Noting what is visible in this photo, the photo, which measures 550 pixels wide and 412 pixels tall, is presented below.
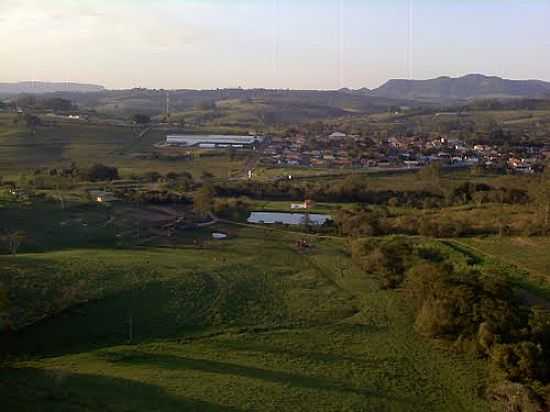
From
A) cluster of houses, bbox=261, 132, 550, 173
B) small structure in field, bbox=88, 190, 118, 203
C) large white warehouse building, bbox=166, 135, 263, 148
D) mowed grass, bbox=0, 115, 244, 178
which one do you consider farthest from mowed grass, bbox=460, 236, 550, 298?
large white warehouse building, bbox=166, 135, 263, 148

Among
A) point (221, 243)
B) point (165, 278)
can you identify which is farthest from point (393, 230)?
point (165, 278)

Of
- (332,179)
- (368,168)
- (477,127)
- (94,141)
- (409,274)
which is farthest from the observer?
(477,127)

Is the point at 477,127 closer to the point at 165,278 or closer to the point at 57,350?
the point at 165,278

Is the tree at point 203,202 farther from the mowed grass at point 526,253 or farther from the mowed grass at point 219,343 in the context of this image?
the mowed grass at point 526,253

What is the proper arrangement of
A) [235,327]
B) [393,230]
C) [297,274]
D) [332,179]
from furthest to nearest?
[332,179]
[393,230]
[297,274]
[235,327]

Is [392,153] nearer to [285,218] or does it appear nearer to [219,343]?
[285,218]

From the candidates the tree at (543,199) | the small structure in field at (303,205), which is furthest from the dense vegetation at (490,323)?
the small structure in field at (303,205)

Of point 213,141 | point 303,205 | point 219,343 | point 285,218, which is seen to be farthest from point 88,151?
point 219,343
